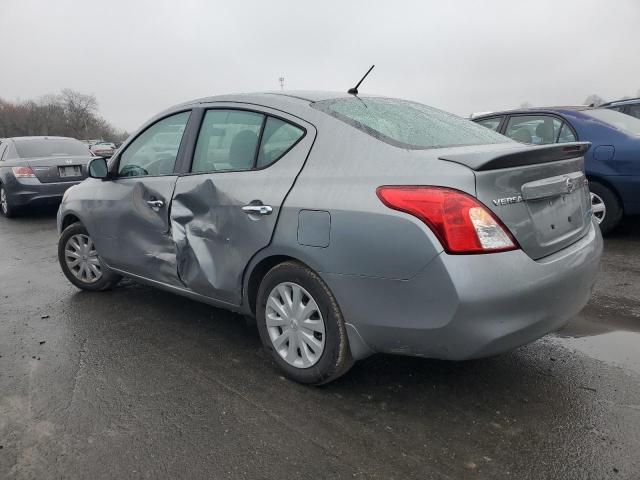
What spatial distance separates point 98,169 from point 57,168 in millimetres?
5816

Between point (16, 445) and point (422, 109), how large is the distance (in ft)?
9.56

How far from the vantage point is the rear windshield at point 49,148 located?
923 cm

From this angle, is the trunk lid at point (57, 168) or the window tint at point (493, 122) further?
the trunk lid at point (57, 168)

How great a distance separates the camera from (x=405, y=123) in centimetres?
286

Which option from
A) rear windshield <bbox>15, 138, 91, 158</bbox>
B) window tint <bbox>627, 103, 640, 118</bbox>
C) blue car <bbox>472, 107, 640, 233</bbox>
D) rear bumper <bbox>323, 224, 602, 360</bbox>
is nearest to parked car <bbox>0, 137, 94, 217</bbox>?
rear windshield <bbox>15, 138, 91, 158</bbox>

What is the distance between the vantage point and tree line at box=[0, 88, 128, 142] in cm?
5934

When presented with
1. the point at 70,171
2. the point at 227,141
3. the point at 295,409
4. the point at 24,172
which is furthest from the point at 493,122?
the point at 24,172

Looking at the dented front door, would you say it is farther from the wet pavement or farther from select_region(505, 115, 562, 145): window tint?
select_region(505, 115, 562, 145): window tint

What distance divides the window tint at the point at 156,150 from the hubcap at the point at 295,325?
1.31 m

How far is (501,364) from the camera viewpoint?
9.77ft

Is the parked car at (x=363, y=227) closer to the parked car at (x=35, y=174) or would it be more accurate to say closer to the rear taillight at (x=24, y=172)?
the parked car at (x=35, y=174)

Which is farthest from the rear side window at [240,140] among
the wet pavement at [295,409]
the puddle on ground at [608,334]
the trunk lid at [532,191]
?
the puddle on ground at [608,334]

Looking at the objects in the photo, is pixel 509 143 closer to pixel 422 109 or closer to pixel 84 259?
pixel 422 109

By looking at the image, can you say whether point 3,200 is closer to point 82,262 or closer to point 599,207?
point 82,262
